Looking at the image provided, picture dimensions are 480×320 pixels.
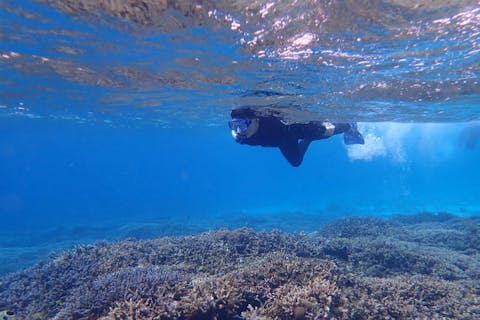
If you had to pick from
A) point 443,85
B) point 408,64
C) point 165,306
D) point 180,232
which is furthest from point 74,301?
point 180,232

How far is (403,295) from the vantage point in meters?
7.48

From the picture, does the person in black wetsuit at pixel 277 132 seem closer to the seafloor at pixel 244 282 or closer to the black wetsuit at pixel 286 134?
the black wetsuit at pixel 286 134

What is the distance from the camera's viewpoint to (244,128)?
10891 millimetres

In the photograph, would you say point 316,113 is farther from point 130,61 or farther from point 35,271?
point 35,271

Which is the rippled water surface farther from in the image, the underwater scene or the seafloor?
the seafloor

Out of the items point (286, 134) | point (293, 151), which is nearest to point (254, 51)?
point (286, 134)

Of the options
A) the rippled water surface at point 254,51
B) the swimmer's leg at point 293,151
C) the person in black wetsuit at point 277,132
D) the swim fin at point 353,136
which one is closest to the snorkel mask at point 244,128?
the person in black wetsuit at point 277,132

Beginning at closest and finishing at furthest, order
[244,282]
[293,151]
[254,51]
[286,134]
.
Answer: [244,282] → [254,51] → [286,134] → [293,151]

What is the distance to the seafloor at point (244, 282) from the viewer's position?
5707 mm

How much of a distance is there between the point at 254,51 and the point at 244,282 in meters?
8.31

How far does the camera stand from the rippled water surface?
8755 millimetres

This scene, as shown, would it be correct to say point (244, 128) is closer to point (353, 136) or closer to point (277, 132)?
point (277, 132)

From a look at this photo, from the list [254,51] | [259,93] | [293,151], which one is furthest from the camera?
[259,93]

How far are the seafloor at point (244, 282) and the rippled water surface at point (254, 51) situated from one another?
22.7 ft
